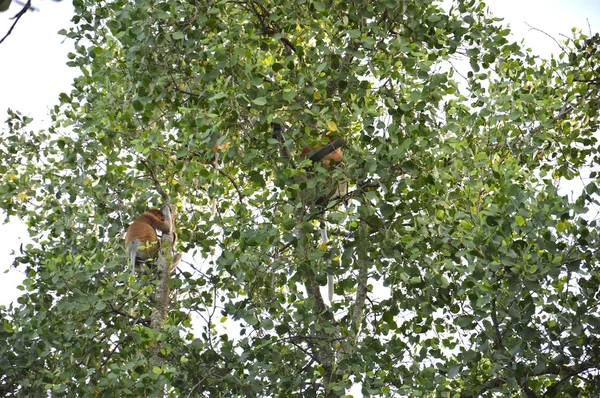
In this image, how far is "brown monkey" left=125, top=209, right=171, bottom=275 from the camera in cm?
739

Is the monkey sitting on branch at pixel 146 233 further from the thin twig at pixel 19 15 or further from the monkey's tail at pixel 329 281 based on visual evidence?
the thin twig at pixel 19 15

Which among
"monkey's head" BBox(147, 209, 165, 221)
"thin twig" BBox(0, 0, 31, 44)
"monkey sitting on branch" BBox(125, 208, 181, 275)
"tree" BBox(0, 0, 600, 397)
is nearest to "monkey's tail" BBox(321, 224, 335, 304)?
"tree" BBox(0, 0, 600, 397)

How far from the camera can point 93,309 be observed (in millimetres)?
5906

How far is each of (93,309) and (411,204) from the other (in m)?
2.52

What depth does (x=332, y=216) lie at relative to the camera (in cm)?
485

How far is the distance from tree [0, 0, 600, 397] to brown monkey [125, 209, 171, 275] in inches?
29.4

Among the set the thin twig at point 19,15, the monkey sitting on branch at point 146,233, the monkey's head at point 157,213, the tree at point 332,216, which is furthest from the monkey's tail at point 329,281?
the thin twig at point 19,15

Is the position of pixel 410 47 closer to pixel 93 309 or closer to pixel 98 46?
pixel 98 46

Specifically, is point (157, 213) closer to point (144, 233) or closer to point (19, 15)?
point (144, 233)

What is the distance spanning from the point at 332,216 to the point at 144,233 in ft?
11.2

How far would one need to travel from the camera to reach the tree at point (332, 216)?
16.3ft

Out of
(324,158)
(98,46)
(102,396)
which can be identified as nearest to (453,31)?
(324,158)

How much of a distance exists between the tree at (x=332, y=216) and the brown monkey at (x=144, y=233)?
75cm

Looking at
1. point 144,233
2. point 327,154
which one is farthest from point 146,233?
point 327,154
